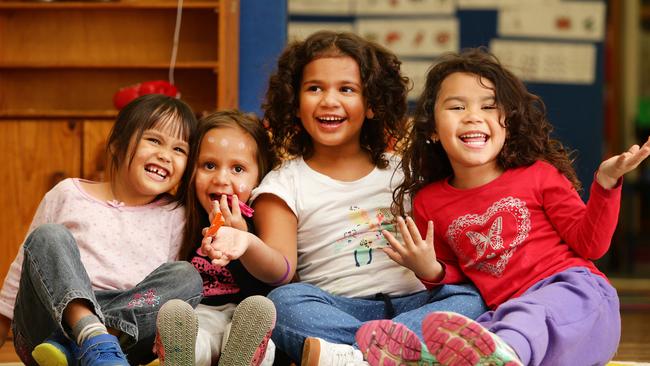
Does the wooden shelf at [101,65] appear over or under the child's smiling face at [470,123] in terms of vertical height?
over

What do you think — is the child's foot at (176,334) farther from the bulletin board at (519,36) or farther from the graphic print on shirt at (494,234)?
the bulletin board at (519,36)

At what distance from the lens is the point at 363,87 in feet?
6.51

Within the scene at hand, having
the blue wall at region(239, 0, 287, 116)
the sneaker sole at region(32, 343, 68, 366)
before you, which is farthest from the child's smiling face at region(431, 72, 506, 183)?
the blue wall at region(239, 0, 287, 116)

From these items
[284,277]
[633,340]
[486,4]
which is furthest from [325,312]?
[486,4]

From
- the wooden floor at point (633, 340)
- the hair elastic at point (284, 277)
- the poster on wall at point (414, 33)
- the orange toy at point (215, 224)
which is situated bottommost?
the wooden floor at point (633, 340)

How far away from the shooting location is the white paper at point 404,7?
4.79 metres

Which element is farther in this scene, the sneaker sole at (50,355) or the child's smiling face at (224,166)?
the child's smiling face at (224,166)

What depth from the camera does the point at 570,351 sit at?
62.6 inches

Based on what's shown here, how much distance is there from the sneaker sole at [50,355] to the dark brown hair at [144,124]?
0.50 meters

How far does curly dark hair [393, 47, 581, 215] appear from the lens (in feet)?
6.07

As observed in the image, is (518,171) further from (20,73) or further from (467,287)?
(20,73)

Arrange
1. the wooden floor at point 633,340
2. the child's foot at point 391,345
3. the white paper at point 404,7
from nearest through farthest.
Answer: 1. the child's foot at point 391,345
2. the wooden floor at point 633,340
3. the white paper at point 404,7


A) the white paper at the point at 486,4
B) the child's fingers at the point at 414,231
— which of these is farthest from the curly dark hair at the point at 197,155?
the white paper at the point at 486,4

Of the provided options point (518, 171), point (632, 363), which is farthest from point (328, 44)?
point (632, 363)
